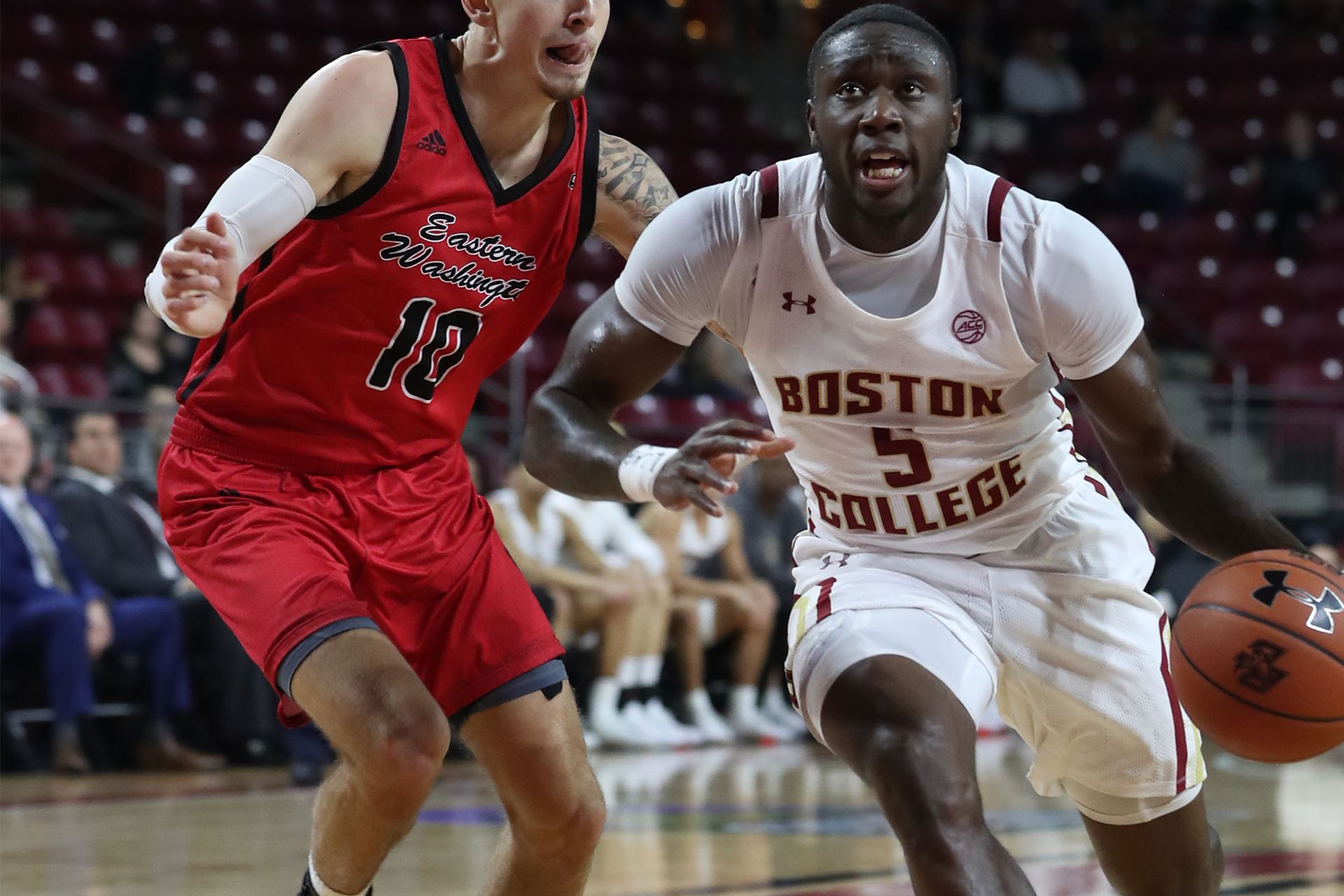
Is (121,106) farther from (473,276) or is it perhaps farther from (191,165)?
(473,276)

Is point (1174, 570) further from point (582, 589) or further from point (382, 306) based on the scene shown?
point (382, 306)

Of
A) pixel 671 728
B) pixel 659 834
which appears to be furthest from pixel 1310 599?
pixel 671 728

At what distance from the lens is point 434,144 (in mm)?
3656

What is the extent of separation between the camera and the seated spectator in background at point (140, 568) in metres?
8.09

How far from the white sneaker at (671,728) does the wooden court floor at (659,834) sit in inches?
27.8

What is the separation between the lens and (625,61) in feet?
54.0

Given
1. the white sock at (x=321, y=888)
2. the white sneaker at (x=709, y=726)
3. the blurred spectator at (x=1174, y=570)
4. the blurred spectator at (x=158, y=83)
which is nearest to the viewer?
the white sock at (x=321, y=888)

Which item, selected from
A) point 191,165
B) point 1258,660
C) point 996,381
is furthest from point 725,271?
point 191,165

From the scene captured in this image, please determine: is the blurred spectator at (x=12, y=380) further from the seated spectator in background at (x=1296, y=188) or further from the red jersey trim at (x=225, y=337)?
the seated spectator in background at (x=1296, y=188)

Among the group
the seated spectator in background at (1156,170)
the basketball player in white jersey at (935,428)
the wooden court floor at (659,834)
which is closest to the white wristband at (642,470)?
the basketball player in white jersey at (935,428)

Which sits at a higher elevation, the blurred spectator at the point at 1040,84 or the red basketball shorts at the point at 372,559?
the red basketball shorts at the point at 372,559

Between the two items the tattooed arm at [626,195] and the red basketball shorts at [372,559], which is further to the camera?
the tattooed arm at [626,195]

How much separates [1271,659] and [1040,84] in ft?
45.8

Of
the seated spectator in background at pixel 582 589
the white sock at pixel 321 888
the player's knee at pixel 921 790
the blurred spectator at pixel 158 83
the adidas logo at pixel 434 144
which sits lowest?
the seated spectator in background at pixel 582 589
